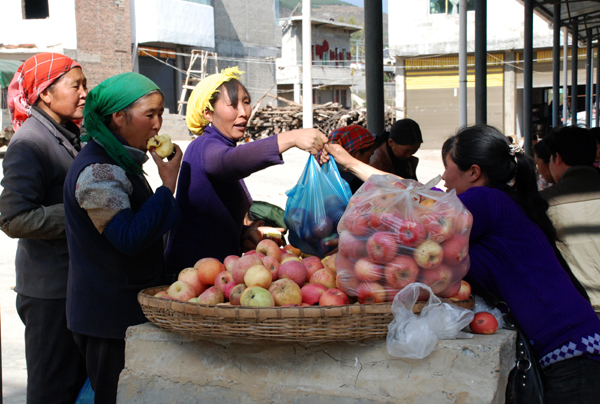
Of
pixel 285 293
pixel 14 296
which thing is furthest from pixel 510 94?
pixel 285 293

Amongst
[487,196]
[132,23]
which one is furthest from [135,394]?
[132,23]

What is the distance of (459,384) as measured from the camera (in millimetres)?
1894

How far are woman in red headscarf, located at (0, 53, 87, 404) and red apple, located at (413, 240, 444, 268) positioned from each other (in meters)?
1.62

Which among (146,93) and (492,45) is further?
(492,45)

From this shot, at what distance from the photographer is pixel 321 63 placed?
46.2m

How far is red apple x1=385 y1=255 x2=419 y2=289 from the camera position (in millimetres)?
1959

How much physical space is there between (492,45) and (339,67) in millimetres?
20349

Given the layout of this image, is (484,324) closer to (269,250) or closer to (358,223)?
(358,223)

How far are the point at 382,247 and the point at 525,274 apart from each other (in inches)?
24.7

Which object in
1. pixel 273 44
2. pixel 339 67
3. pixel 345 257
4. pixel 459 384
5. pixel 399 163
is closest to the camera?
pixel 459 384

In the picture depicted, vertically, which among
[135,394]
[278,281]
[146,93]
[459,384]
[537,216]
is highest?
[146,93]

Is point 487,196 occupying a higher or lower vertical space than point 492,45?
lower

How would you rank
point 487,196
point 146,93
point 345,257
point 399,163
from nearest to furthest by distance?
point 345,257 → point 487,196 → point 146,93 → point 399,163

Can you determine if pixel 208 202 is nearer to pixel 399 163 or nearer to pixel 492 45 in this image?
pixel 399 163
